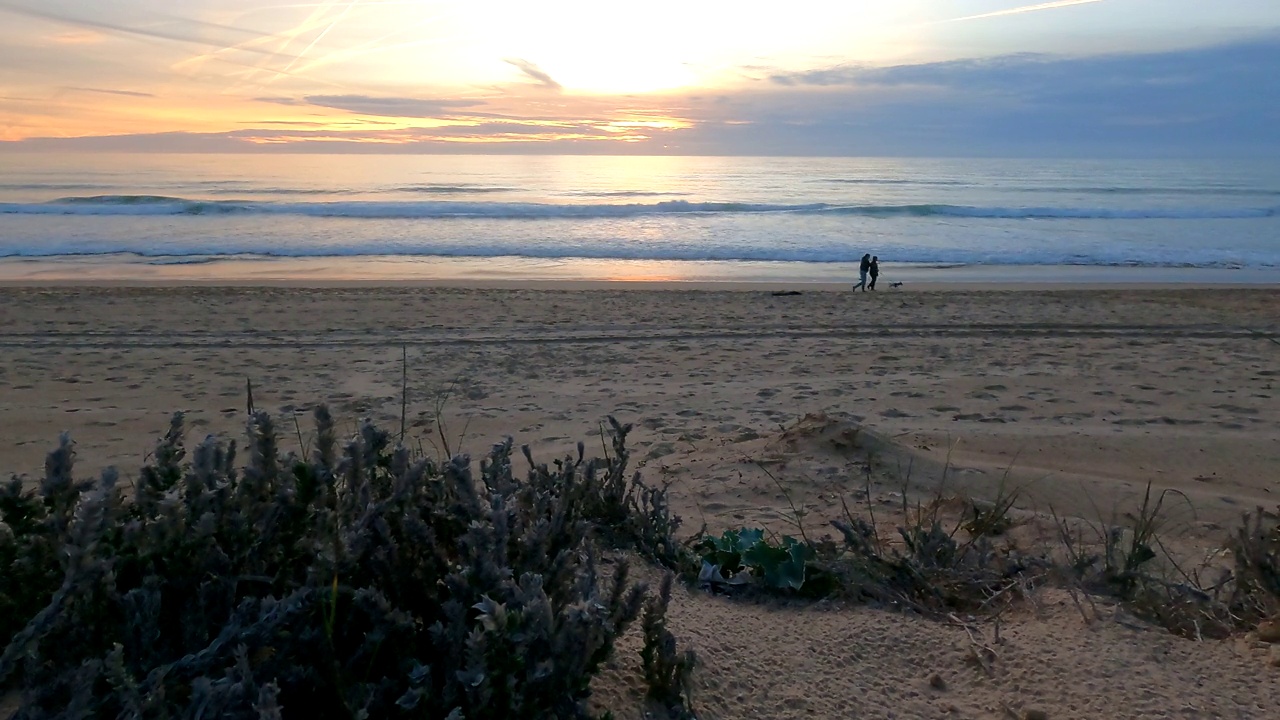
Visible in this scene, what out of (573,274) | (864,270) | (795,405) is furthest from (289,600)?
(573,274)

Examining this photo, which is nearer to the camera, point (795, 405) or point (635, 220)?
point (795, 405)

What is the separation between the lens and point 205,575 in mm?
1577

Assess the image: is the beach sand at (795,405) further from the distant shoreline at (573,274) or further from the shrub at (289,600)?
the distant shoreline at (573,274)

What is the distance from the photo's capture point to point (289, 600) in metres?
1.46

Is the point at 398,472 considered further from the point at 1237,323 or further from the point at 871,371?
the point at 1237,323

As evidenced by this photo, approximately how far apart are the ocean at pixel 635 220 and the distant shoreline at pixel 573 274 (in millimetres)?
208

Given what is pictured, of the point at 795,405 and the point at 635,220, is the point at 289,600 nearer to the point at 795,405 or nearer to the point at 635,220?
the point at 795,405

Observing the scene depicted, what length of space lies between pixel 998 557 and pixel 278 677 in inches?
94.5

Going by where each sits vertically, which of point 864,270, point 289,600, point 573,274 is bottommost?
point 573,274

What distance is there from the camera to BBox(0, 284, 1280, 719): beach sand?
211 centimetres

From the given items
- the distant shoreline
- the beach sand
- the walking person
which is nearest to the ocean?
the distant shoreline

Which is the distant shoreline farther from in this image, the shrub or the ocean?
the shrub

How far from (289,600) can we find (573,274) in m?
16.6

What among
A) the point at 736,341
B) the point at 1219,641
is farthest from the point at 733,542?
the point at 736,341
